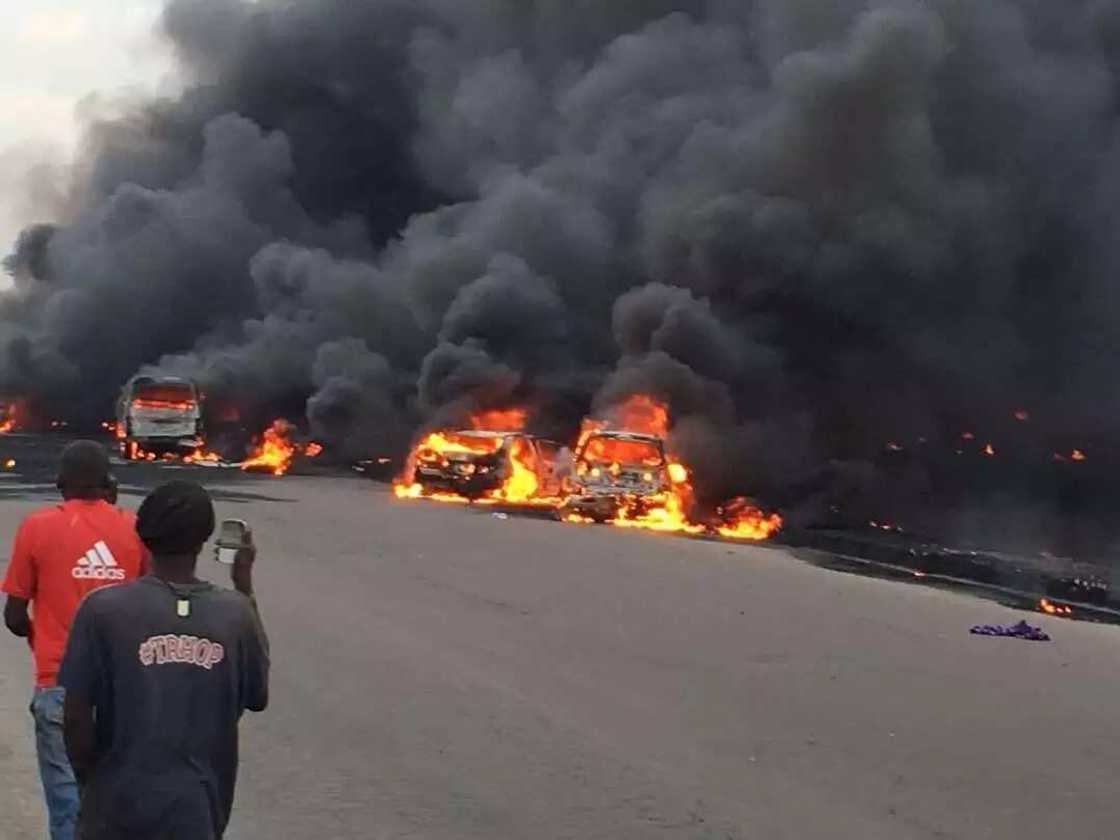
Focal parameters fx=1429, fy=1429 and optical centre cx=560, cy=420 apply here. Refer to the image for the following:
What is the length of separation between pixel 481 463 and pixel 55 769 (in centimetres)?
2355

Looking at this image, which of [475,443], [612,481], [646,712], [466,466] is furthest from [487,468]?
[646,712]

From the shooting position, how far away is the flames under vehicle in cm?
2800

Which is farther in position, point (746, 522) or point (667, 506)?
point (746, 522)

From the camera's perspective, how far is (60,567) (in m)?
4.62

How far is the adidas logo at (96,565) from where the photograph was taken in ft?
15.2

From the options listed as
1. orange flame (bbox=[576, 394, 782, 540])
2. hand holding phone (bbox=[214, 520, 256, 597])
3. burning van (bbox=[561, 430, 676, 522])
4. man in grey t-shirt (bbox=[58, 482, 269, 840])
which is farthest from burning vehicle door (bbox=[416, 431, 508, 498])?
man in grey t-shirt (bbox=[58, 482, 269, 840])

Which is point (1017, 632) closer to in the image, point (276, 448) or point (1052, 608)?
point (1052, 608)

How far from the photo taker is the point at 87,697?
10.9ft

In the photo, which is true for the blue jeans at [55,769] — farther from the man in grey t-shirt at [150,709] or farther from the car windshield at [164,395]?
the car windshield at [164,395]

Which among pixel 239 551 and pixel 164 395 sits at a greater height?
pixel 164 395

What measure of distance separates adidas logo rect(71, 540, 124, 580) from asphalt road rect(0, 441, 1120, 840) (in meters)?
1.60

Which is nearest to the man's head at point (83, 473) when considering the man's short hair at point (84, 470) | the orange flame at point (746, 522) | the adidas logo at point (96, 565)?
the man's short hair at point (84, 470)

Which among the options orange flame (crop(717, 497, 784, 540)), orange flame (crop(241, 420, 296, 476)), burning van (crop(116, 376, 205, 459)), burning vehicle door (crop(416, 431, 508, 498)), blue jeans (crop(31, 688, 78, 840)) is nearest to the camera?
blue jeans (crop(31, 688, 78, 840))

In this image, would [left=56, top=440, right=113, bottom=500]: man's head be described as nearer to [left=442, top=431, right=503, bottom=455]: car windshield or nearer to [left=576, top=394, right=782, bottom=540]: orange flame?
[left=576, top=394, right=782, bottom=540]: orange flame
